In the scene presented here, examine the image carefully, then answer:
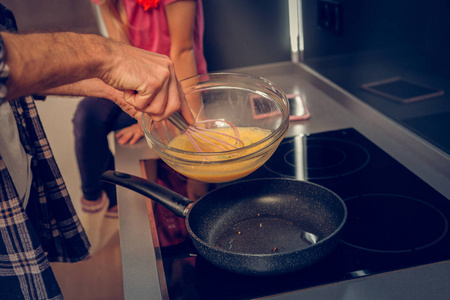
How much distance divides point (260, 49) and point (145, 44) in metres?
0.38

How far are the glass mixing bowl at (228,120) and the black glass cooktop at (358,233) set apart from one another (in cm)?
11

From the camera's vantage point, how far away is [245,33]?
152 cm

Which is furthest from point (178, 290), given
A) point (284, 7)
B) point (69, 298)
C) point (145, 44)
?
point (69, 298)

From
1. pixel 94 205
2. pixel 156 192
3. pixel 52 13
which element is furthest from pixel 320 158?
pixel 52 13

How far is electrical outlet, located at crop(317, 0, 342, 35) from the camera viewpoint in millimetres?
1311

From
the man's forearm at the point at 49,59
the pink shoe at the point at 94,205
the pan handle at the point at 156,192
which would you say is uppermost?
the man's forearm at the point at 49,59

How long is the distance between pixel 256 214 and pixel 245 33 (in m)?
0.87

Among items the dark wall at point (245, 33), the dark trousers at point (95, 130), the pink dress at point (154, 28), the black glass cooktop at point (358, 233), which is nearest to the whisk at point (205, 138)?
the black glass cooktop at point (358, 233)

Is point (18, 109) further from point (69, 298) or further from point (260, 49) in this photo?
point (69, 298)

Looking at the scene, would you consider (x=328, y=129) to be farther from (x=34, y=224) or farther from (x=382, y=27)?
(x=34, y=224)

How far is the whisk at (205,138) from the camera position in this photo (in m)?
0.79

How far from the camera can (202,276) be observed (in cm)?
65

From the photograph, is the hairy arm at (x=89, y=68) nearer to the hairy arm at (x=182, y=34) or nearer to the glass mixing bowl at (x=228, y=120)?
the glass mixing bowl at (x=228, y=120)

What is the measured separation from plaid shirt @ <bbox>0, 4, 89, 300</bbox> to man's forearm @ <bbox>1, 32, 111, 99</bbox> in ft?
1.14
